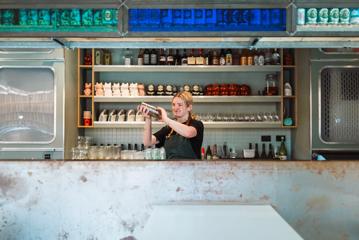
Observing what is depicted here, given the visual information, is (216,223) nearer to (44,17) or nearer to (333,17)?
(333,17)

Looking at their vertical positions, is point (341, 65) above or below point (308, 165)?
above

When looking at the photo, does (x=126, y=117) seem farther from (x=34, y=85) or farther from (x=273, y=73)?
(x=273, y=73)

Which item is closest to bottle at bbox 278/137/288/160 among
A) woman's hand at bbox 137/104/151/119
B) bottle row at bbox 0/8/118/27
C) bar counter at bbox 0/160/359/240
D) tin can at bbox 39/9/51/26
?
woman's hand at bbox 137/104/151/119

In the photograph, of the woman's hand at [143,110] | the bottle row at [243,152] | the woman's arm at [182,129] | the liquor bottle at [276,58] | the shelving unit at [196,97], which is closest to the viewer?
the woman's hand at [143,110]

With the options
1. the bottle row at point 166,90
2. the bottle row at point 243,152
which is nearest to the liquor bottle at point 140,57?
the bottle row at point 166,90

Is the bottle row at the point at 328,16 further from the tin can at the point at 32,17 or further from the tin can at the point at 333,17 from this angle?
the tin can at the point at 32,17

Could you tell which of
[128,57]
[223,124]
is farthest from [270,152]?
[128,57]

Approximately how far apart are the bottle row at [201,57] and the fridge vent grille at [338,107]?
1.61ft

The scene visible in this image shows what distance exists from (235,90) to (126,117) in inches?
47.9

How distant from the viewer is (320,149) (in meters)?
4.43

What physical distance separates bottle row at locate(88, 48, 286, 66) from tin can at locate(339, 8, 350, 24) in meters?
2.79

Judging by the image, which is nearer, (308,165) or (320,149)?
(308,165)

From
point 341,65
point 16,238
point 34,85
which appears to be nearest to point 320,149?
point 341,65

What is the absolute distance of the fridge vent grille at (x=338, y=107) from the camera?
14.7 ft
